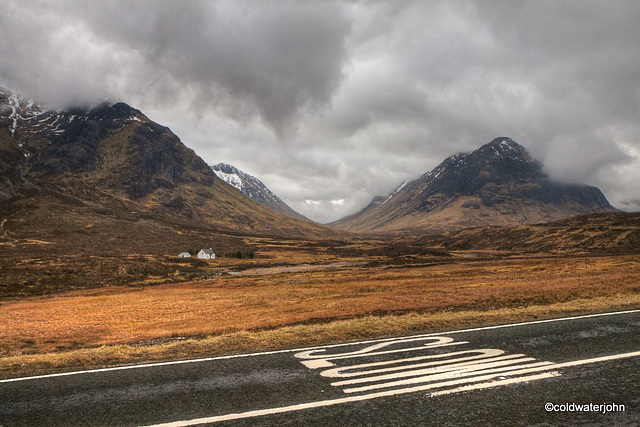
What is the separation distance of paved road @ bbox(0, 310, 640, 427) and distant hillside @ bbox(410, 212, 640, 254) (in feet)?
410

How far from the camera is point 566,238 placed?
14038cm

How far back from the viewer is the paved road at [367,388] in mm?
6719

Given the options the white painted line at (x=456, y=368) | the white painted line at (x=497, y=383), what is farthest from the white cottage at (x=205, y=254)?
the white painted line at (x=497, y=383)

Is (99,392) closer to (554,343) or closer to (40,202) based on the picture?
(554,343)

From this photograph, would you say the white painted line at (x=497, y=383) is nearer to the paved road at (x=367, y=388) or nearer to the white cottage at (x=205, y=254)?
the paved road at (x=367, y=388)

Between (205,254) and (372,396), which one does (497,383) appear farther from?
(205,254)

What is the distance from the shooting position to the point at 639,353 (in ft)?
31.8

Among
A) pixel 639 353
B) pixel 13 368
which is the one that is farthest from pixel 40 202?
pixel 639 353

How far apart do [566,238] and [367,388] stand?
163950mm

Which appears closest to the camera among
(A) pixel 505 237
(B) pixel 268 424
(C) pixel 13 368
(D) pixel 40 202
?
(B) pixel 268 424

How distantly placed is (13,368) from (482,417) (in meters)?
13.0

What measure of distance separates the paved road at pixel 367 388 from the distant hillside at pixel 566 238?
4917 inches

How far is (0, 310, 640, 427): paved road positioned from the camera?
6719mm

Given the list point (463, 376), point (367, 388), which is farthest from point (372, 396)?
point (463, 376)
